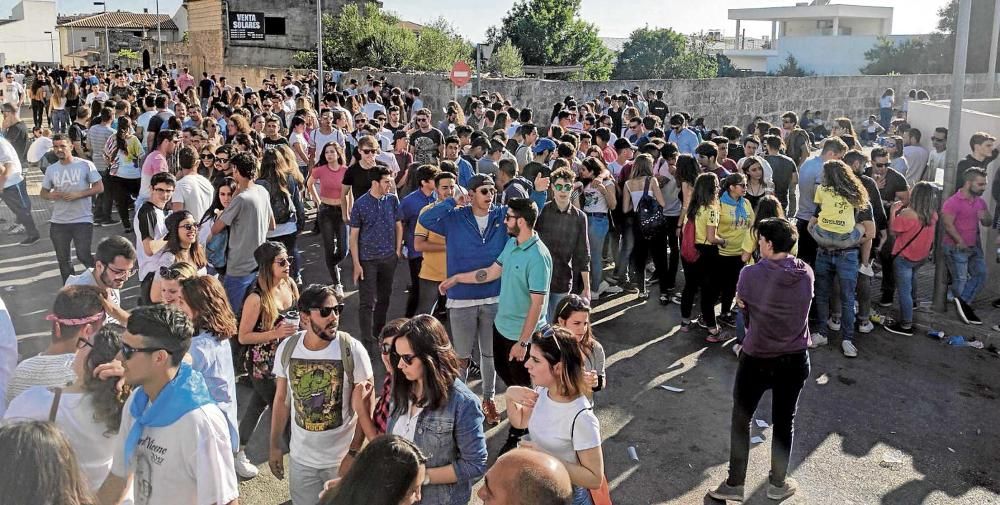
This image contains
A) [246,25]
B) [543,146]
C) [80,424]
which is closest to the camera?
[80,424]

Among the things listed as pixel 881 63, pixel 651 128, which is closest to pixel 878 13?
pixel 881 63

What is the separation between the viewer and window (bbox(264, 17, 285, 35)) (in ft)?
135

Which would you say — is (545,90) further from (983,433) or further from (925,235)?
(983,433)

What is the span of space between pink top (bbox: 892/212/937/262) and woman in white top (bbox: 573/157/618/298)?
2678 millimetres

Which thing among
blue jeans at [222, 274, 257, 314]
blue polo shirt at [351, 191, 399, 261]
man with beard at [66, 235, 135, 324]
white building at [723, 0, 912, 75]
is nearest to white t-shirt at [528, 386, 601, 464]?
man with beard at [66, 235, 135, 324]

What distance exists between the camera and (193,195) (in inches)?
293

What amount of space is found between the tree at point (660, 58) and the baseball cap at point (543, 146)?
36838mm

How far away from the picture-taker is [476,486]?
5160mm

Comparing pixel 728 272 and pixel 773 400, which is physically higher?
pixel 728 272

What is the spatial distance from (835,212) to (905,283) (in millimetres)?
1391

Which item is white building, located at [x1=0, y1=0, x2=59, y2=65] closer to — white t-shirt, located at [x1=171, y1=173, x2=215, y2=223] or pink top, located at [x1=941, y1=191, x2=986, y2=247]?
white t-shirt, located at [x1=171, y1=173, x2=215, y2=223]

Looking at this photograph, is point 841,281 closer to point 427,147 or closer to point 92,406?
point 427,147

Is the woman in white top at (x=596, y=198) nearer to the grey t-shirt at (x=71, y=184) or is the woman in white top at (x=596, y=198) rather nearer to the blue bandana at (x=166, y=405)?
the grey t-shirt at (x=71, y=184)

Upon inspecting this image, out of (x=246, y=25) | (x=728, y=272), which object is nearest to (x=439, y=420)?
(x=728, y=272)
